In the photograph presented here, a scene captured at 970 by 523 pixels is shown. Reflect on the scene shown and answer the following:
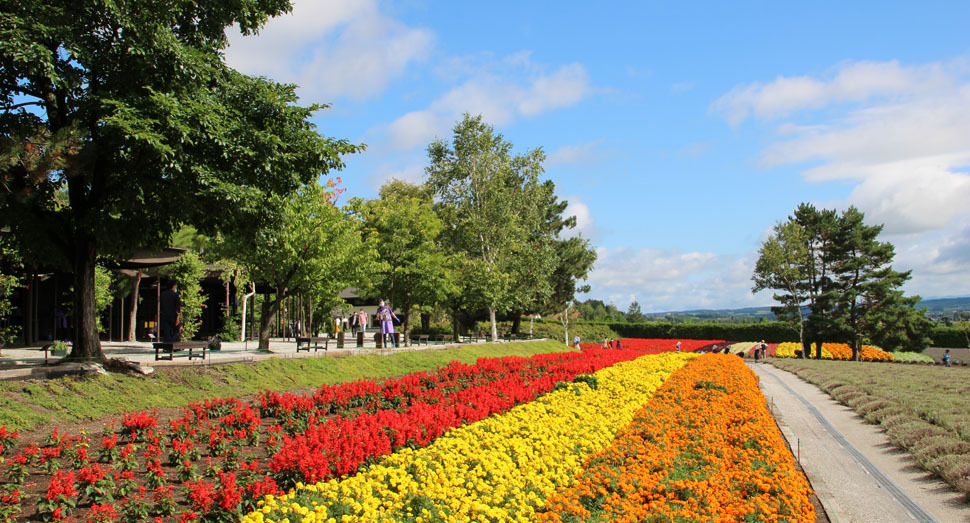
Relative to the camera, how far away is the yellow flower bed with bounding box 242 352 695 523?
4.98 meters

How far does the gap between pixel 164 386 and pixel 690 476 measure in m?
9.53

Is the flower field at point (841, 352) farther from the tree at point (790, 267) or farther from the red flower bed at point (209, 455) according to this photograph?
the red flower bed at point (209, 455)

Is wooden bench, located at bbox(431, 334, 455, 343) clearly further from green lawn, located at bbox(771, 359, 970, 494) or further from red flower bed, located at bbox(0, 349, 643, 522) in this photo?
red flower bed, located at bbox(0, 349, 643, 522)

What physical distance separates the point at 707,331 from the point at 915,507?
189ft

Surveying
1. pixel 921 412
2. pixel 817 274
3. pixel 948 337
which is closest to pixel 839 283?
pixel 817 274

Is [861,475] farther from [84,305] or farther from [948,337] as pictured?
A: [948,337]

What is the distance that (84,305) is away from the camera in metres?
11.6

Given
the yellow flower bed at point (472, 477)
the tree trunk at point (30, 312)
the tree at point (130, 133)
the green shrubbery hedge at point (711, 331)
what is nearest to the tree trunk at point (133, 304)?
the tree trunk at point (30, 312)

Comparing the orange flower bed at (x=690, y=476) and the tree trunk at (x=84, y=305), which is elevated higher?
the tree trunk at (x=84, y=305)

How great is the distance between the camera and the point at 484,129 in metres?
38.0

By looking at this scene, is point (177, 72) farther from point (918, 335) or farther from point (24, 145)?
point (918, 335)

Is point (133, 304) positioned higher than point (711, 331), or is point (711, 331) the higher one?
point (133, 304)

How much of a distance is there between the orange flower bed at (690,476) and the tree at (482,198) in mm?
26143

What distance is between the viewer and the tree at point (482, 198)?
36.9 meters
